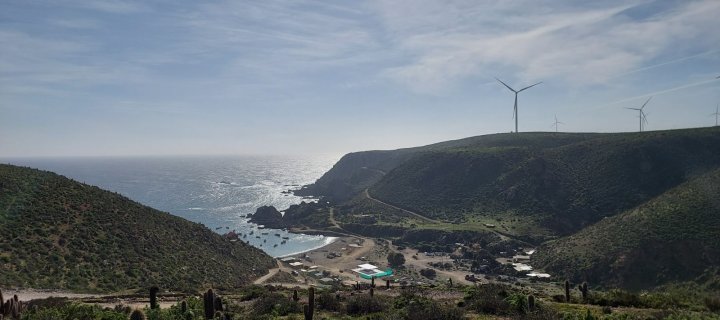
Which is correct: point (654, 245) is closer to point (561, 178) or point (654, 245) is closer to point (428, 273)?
point (428, 273)

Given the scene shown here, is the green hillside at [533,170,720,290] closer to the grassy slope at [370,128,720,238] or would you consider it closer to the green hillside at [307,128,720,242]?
the green hillside at [307,128,720,242]

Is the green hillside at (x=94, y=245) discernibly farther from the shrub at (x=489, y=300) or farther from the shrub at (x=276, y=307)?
the shrub at (x=489, y=300)

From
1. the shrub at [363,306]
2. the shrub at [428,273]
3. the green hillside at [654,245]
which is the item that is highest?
the shrub at [363,306]

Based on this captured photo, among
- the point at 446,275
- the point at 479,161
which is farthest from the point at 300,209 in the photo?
the point at 446,275

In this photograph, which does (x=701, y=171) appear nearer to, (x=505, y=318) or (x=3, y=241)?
(x=505, y=318)

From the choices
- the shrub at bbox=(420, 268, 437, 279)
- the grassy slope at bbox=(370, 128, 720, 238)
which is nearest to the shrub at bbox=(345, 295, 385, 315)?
the shrub at bbox=(420, 268, 437, 279)

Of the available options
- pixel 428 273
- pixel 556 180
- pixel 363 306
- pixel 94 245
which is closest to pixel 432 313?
pixel 363 306

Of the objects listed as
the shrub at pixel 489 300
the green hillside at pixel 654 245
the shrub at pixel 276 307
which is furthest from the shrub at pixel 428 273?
the shrub at pixel 276 307
